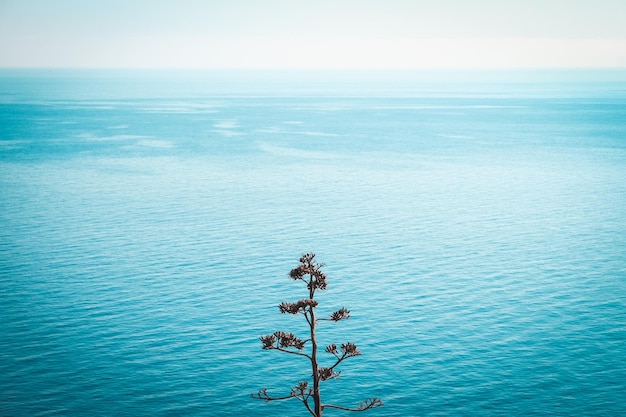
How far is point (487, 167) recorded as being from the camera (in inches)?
6762

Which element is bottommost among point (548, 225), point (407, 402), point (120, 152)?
point (407, 402)

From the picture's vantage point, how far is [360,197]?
136 m

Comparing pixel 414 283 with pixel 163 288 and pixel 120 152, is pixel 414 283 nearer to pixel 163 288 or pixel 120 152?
pixel 163 288

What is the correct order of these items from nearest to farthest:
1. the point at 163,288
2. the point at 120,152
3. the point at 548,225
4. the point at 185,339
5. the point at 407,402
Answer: the point at 407,402 < the point at 185,339 < the point at 163,288 < the point at 548,225 < the point at 120,152

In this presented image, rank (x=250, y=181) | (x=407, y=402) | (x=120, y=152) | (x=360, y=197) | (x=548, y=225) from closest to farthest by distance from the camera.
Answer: (x=407, y=402) < (x=548, y=225) < (x=360, y=197) < (x=250, y=181) < (x=120, y=152)

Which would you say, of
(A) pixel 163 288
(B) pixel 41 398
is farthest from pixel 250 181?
(B) pixel 41 398

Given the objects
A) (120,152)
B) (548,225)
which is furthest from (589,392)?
(120,152)

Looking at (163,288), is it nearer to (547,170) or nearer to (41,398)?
(41,398)

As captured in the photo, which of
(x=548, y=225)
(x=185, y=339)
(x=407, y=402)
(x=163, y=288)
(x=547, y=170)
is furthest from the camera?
(x=547, y=170)

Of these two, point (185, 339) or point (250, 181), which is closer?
point (185, 339)

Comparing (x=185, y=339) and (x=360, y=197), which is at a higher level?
(x=360, y=197)

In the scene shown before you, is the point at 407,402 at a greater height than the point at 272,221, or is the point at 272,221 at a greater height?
the point at 272,221

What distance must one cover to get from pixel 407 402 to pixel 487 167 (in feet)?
401

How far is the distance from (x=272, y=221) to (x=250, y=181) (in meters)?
35.1
